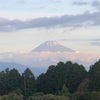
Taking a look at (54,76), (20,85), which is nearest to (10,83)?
(20,85)

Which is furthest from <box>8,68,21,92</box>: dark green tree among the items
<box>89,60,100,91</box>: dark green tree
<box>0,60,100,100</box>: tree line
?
<box>89,60,100,91</box>: dark green tree

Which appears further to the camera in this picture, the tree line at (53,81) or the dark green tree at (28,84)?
the dark green tree at (28,84)

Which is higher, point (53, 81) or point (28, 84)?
point (53, 81)

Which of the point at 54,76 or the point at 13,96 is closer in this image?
the point at 13,96

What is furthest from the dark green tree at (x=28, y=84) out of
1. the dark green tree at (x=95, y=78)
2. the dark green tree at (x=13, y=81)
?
the dark green tree at (x=95, y=78)

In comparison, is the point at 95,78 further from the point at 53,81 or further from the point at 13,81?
the point at 13,81

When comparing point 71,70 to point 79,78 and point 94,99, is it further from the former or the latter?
point 94,99

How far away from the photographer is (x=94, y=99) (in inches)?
2175

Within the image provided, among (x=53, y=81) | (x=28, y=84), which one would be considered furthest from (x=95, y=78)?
(x=28, y=84)

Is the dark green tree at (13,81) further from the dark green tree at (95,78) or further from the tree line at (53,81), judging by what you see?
the dark green tree at (95,78)

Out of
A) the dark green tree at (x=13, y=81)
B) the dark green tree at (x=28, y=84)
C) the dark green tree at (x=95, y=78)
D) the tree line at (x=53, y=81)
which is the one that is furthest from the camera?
the dark green tree at (x=13, y=81)

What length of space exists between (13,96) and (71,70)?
15335mm

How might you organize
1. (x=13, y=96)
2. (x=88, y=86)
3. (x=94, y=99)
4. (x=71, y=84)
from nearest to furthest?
(x=94, y=99) < (x=13, y=96) < (x=88, y=86) < (x=71, y=84)

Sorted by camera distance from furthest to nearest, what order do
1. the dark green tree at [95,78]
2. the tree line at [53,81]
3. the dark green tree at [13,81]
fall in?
the dark green tree at [13,81] < the tree line at [53,81] < the dark green tree at [95,78]
